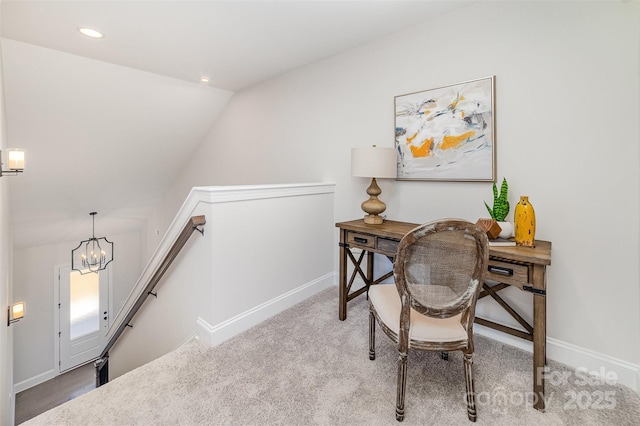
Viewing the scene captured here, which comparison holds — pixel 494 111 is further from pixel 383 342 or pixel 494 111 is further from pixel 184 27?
pixel 184 27

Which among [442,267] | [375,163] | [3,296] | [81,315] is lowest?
[81,315]

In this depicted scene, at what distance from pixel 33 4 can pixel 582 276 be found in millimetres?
4111

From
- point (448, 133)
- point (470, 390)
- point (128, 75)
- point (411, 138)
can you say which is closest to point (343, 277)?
point (470, 390)

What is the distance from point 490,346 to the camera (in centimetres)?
209

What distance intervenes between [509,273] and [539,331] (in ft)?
1.02

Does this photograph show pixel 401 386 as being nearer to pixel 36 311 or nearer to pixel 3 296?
pixel 3 296

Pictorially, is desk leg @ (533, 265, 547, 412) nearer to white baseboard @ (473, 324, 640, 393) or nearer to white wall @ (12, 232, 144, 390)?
white baseboard @ (473, 324, 640, 393)

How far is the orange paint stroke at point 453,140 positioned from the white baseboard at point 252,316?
171 cm

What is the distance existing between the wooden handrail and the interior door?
217 cm

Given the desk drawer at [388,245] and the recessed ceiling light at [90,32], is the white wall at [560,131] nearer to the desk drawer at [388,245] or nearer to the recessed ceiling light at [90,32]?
the desk drawer at [388,245]

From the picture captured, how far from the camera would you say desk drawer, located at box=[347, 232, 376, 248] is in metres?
2.22

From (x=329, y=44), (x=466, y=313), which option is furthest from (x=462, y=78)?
(x=466, y=313)

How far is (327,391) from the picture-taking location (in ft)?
5.43

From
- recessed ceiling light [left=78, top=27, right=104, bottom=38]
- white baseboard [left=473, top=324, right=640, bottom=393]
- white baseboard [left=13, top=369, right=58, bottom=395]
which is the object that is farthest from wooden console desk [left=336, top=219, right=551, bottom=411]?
white baseboard [left=13, top=369, right=58, bottom=395]
